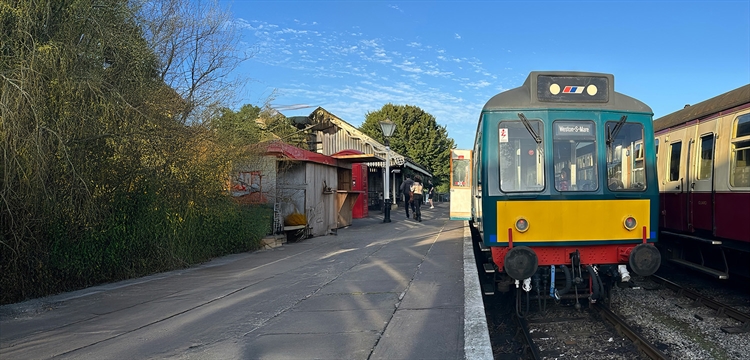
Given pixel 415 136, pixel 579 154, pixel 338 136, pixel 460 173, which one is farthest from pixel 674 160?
pixel 415 136

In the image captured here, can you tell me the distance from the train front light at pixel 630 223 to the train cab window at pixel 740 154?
207cm

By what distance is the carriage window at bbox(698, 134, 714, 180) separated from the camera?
336 inches

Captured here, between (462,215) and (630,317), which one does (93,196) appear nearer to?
(630,317)

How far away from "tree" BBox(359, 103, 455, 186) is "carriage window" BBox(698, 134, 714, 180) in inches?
1560

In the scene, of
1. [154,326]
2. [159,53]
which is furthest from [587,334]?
[159,53]

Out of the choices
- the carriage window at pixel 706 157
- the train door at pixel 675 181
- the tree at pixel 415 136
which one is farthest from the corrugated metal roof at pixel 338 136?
the carriage window at pixel 706 157

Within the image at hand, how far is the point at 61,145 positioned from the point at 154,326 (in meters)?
2.67

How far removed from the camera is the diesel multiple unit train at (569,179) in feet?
21.7

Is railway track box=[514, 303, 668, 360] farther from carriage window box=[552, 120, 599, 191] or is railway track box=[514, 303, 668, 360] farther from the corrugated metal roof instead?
the corrugated metal roof

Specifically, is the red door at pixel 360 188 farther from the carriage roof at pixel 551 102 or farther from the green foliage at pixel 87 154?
the carriage roof at pixel 551 102

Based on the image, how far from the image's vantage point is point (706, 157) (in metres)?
8.75

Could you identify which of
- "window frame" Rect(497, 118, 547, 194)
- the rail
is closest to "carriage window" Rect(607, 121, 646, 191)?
"window frame" Rect(497, 118, 547, 194)

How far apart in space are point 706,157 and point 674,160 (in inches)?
59.7

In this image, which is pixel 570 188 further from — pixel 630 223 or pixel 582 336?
pixel 582 336
